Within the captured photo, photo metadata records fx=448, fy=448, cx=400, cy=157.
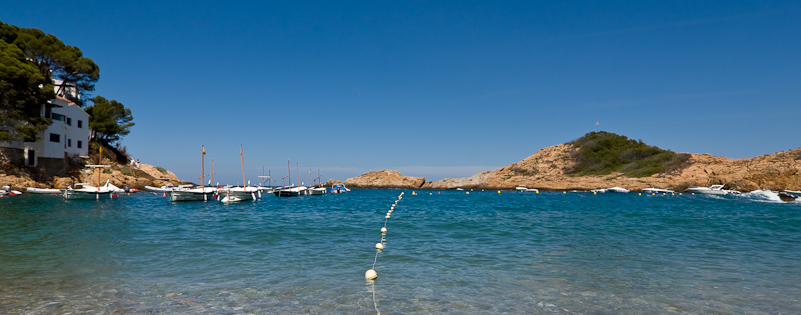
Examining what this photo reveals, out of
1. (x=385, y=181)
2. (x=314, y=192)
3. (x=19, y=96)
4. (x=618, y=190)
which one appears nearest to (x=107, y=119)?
(x=19, y=96)

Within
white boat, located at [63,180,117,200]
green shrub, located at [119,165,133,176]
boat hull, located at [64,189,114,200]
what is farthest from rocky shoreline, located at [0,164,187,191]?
boat hull, located at [64,189,114,200]

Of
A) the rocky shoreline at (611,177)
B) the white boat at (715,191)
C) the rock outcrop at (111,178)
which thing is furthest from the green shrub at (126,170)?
the white boat at (715,191)

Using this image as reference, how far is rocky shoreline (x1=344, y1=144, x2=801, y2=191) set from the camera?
78.1 meters

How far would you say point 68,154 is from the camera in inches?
2603


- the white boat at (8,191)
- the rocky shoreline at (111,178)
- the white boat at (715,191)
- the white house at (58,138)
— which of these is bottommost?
the white boat at (715,191)

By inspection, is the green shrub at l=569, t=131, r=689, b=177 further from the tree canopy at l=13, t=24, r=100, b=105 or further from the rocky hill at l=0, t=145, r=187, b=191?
the tree canopy at l=13, t=24, r=100, b=105

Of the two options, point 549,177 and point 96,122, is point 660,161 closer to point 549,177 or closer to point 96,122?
point 549,177

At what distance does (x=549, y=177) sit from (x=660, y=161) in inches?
1115

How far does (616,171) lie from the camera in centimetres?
12144

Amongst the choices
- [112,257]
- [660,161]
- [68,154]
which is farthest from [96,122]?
[660,161]

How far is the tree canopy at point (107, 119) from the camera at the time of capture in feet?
258

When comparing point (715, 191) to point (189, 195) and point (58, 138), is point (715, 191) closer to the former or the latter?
point (189, 195)

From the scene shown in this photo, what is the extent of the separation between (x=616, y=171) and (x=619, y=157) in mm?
10358

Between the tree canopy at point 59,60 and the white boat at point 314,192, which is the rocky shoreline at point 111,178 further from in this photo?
the white boat at point 314,192
